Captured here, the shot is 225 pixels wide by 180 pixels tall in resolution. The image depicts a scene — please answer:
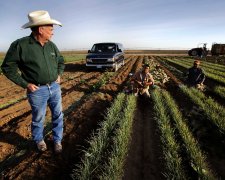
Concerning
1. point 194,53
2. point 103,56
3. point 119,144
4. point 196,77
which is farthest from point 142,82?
point 194,53

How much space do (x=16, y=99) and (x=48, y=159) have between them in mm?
4746

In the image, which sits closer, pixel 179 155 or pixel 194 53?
pixel 179 155

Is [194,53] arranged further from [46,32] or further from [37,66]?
[37,66]

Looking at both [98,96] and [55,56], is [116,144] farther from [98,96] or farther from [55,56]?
[98,96]

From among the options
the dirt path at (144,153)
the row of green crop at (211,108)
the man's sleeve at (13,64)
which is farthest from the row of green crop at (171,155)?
the man's sleeve at (13,64)

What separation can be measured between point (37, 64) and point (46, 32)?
48 cm

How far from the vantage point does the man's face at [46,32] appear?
11.2ft

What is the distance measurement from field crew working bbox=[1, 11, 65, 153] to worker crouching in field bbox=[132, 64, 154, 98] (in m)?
4.84

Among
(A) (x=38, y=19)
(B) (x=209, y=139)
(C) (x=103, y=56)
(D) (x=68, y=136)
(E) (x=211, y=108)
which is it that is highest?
(A) (x=38, y=19)

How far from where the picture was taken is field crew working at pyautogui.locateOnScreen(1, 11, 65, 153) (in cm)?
333

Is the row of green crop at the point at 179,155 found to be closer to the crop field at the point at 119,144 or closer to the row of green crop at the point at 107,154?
the crop field at the point at 119,144

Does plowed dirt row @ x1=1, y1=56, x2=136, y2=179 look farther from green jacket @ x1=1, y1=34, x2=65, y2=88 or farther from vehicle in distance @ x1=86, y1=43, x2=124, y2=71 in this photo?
vehicle in distance @ x1=86, y1=43, x2=124, y2=71

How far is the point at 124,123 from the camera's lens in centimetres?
498

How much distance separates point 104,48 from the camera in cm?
1650
